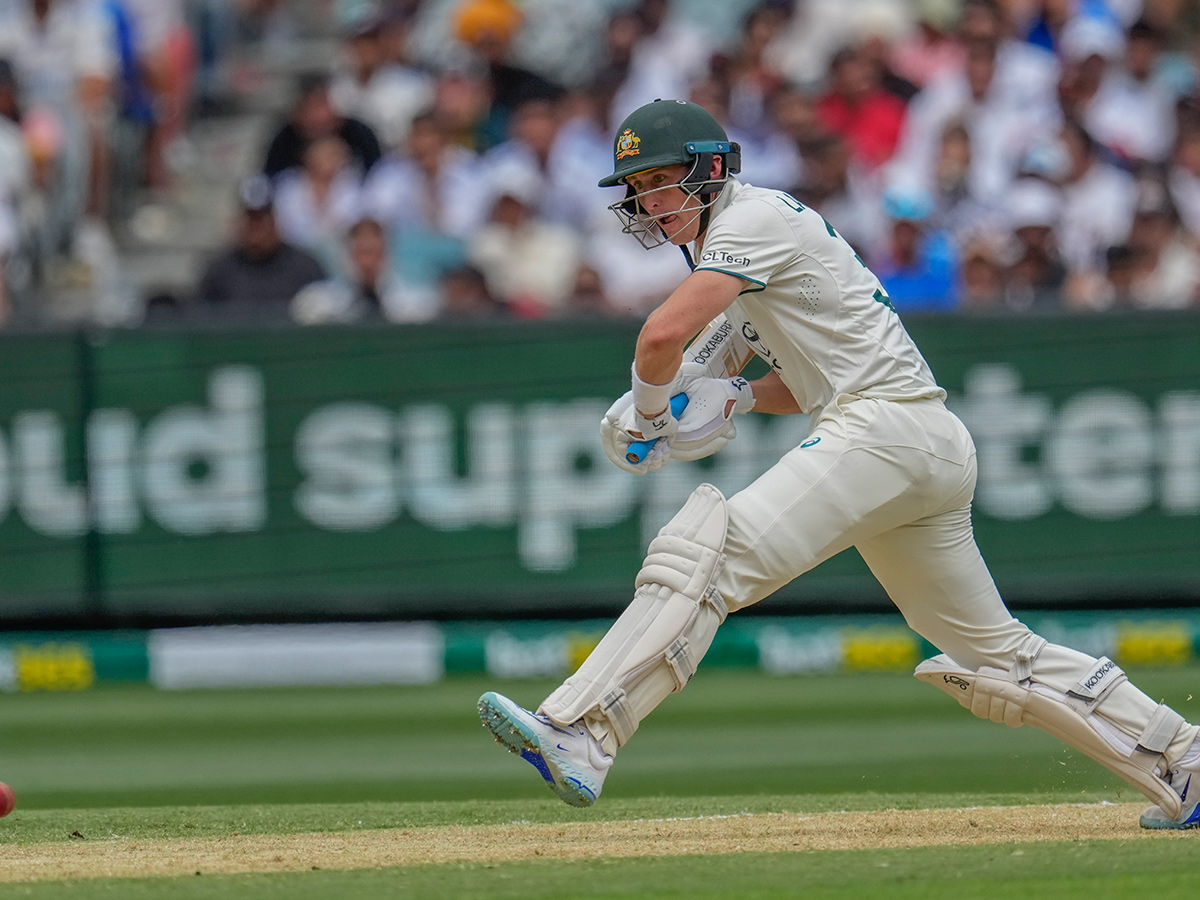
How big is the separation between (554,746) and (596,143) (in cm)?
796

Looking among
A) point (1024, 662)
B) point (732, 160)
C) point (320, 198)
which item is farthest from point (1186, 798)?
point (320, 198)

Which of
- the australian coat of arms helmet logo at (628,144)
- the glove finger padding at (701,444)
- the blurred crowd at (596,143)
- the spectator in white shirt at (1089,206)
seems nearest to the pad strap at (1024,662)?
the glove finger padding at (701,444)

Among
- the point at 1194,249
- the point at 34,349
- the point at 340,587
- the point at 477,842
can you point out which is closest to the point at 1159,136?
the point at 1194,249

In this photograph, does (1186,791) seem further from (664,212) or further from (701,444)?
(664,212)

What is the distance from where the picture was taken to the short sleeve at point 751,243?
5.07 meters

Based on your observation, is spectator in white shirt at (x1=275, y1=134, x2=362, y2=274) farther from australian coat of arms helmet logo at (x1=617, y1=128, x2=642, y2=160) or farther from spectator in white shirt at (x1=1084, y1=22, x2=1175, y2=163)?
australian coat of arms helmet logo at (x1=617, y1=128, x2=642, y2=160)

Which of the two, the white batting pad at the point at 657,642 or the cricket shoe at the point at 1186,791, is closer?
the white batting pad at the point at 657,642

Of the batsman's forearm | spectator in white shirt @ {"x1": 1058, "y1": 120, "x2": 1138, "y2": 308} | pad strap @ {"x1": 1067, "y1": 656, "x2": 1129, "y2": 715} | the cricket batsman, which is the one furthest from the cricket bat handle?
spectator in white shirt @ {"x1": 1058, "y1": 120, "x2": 1138, "y2": 308}

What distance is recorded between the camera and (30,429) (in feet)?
31.9

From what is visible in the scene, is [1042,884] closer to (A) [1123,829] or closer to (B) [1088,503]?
(A) [1123,829]

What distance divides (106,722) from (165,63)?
250 inches

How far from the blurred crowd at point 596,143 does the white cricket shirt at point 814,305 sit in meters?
4.61

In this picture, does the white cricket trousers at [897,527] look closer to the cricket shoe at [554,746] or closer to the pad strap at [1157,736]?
the pad strap at [1157,736]

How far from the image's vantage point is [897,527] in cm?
537
